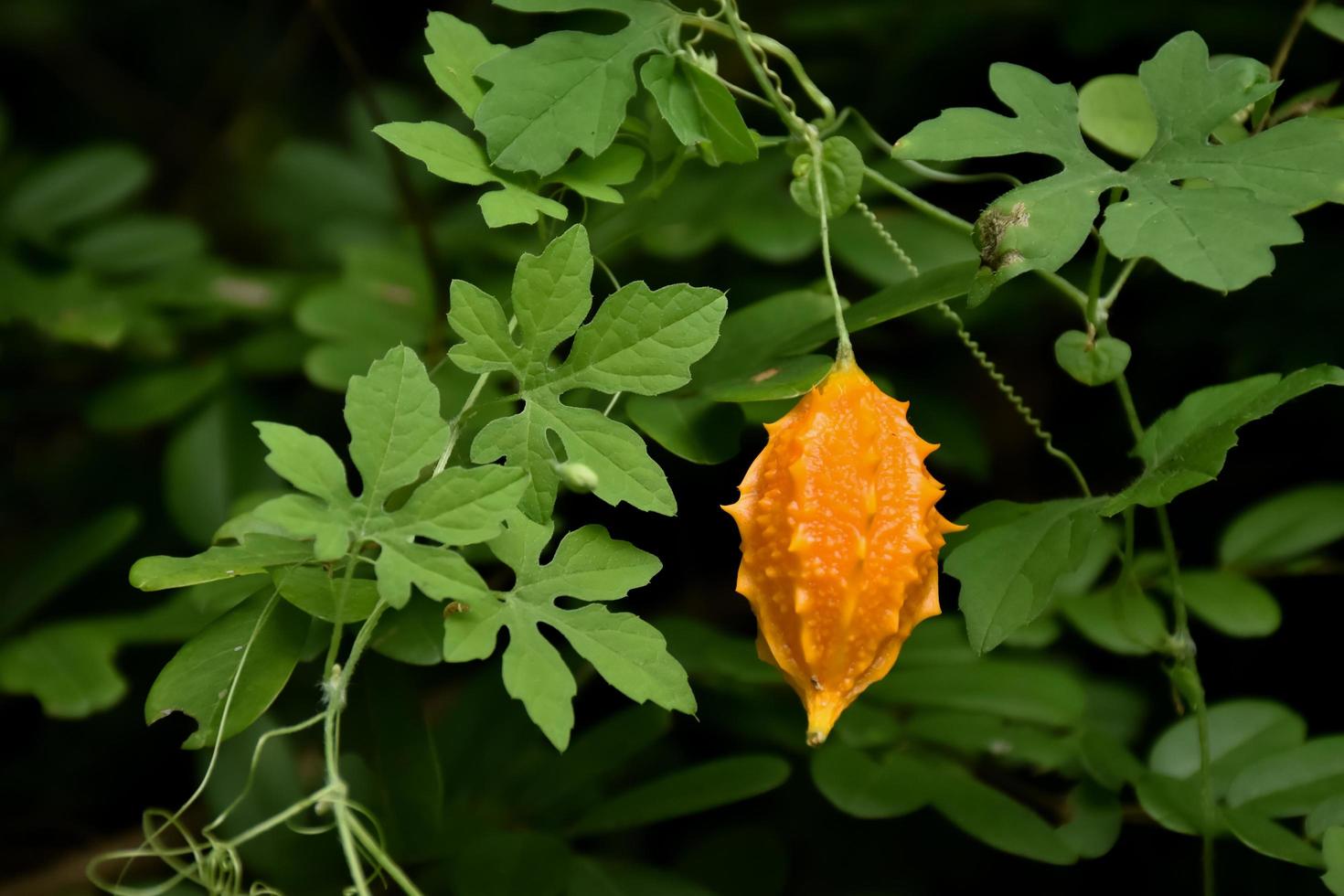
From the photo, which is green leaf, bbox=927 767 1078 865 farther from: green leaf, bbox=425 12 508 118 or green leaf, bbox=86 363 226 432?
green leaf, bbox=86 363 226 432

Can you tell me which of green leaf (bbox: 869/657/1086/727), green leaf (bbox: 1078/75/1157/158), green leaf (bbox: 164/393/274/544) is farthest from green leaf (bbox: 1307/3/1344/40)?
green leaf (bbox: 164/393/274/544)

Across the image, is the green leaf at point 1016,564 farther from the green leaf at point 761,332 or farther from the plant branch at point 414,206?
the plant branch at point 414,206

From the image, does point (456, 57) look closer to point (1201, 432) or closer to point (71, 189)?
point (1201, 432)

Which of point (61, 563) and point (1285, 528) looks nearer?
point (1285, 528)

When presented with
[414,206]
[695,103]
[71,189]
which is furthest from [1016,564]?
[71,189]

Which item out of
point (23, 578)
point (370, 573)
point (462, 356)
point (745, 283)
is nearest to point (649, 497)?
point (462, 356)

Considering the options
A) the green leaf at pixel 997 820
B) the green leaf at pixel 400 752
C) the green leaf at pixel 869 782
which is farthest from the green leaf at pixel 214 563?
the green leaf at pixel 997 820
